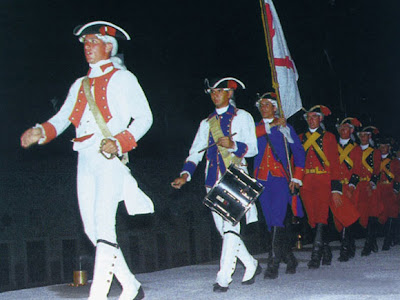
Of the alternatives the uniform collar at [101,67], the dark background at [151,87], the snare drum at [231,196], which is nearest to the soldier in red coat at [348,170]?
the dark background at [151,87]

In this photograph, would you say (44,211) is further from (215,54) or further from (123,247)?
(215,54)

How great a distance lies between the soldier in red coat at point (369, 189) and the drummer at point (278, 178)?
272 cm

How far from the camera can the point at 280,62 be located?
7891 mm

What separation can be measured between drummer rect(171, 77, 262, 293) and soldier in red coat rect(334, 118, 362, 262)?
2888mm

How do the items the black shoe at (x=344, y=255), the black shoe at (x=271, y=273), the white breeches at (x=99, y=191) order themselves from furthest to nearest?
the black shoe at (x=344, y=255), the black shoe at (x=271, y=273), the white breeches at (x=99, y=191)

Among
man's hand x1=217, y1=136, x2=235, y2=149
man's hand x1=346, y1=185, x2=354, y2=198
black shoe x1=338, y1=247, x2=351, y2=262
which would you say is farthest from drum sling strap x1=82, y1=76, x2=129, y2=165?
man's hand x1=346, y1=185, x2=354, y2=198

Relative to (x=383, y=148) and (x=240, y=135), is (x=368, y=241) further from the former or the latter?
(x=240, y=135)

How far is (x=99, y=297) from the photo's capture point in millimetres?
5062

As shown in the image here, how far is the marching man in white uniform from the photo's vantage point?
5250 mm

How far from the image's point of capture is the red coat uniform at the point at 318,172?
347 inches

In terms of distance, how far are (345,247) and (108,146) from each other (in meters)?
5.10

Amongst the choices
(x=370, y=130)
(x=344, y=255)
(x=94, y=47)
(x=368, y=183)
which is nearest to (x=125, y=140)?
(x=94, y=47)

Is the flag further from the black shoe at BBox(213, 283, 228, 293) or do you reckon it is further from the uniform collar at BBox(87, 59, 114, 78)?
the uniform collar at BBox(87, 59, 114, 78)

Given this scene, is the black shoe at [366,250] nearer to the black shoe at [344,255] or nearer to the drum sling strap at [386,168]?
the black shoe at [344,255]
